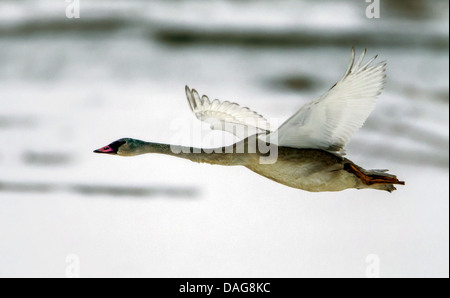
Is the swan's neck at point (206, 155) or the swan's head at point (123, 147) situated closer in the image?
the swan's neck at point (206, 155)

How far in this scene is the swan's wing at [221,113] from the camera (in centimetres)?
193

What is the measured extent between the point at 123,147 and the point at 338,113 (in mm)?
501

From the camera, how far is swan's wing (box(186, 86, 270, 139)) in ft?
6.33

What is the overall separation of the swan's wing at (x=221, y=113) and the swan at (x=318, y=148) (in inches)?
14.7

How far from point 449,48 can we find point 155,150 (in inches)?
169

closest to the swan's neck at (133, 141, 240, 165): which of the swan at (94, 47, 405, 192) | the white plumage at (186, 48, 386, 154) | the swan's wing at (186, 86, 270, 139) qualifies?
the swan at (94, 47, 405, 192)

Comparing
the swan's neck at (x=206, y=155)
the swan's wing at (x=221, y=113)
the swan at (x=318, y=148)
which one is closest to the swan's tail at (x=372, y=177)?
the swan at (x=318, y=148)

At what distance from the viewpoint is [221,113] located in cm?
196

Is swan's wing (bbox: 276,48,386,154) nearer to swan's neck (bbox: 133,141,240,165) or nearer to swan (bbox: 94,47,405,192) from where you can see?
swan (bbox: 94,47,405,192)

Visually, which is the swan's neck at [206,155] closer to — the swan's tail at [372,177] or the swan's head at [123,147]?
the swan's head at [123,147]

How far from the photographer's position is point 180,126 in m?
1.63

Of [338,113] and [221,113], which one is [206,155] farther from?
[221,113]
